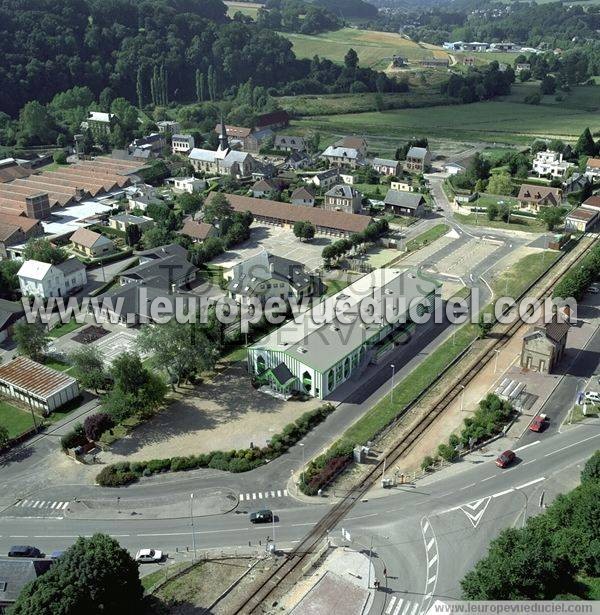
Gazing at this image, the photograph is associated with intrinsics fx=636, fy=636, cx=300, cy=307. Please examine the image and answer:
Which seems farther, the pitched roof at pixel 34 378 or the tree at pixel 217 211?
the tree at pixel 217 211

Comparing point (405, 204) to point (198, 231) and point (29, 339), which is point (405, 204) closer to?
point (198, 231)

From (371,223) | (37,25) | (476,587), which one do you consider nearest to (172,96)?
(37,25)

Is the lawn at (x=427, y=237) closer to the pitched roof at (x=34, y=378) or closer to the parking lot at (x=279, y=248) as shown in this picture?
the parking lot at (x=279, y=248)

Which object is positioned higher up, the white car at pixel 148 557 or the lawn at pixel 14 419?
the lawn at pixel 14 419

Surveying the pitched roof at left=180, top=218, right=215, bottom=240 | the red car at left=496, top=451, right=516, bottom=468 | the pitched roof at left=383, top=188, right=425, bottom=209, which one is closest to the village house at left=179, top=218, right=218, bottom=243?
the pitched roof at left=180, top=218, right=215, bottom=240

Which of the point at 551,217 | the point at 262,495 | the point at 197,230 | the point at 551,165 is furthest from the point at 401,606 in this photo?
the point at 551,165

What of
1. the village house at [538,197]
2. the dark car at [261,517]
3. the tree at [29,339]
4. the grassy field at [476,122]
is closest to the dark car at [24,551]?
the dark car at [261,517]
